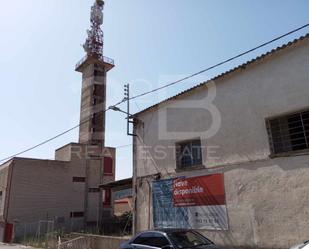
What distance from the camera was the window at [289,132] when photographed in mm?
10109

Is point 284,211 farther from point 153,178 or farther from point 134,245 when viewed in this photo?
point 153,178

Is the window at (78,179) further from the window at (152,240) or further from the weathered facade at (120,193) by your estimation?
the window at (152,240)

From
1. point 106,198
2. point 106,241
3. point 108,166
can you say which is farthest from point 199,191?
point 108,166

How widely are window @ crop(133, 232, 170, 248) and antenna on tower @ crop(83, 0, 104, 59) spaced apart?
113 feet

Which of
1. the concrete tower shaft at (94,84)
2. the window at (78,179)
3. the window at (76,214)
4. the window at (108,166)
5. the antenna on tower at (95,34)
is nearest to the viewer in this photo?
the window at (76,214)

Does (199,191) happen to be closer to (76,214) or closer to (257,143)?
(257,143)

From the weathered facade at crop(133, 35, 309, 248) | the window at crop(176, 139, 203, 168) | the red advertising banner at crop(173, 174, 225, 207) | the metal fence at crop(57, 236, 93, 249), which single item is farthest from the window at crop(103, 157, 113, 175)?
the red advertising banner at crop(173, 174, 225, 207)

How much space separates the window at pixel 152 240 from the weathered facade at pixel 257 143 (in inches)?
137

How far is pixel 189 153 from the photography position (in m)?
13.7

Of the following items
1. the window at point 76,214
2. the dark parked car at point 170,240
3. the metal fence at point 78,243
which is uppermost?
the window at point 76,214

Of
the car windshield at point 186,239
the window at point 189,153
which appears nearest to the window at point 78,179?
the window at point 189,153

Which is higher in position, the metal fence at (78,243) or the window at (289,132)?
the window at (289,132)

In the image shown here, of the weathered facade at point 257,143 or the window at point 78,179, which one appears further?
the window at point 78,179

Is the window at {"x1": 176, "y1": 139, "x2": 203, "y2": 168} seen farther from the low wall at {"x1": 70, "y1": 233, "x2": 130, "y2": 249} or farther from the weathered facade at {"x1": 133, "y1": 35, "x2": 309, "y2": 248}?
the low wall at {"x1": 70, "y1": 233, "x2": 130, "y2": 249}
